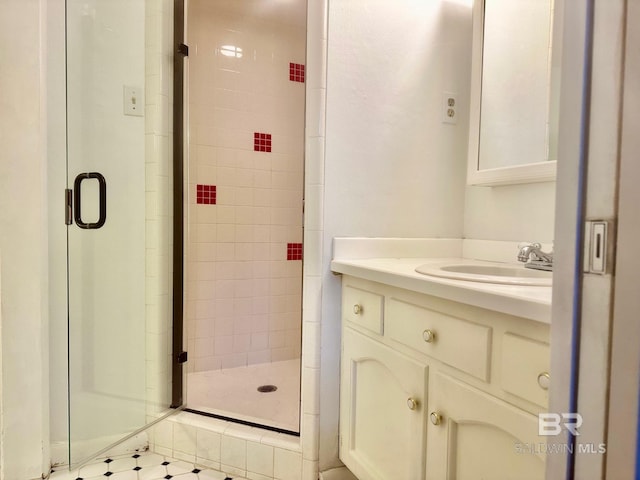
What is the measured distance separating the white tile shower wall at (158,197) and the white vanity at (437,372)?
2.58ft

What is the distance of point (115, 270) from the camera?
5.07 feet

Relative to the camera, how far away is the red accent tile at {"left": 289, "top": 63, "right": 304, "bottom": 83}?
2451 mm

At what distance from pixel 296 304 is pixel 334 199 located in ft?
4.48

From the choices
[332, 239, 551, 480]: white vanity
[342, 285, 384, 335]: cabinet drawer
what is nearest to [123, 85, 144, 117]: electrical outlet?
[332, 239, 551, 480]: white vanity

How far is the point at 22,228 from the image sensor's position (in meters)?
1.37

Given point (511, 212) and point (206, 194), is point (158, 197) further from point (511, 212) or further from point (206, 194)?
point (511, 212)

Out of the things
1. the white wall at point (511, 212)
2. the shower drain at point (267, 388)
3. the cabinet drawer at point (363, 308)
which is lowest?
the shower drain at point (267, 388)

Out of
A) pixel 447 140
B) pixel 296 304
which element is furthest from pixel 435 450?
pixel 296 304

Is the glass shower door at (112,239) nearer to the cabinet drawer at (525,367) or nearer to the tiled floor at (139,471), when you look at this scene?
the tiled floor at (139,471)

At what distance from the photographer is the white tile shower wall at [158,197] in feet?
5.20

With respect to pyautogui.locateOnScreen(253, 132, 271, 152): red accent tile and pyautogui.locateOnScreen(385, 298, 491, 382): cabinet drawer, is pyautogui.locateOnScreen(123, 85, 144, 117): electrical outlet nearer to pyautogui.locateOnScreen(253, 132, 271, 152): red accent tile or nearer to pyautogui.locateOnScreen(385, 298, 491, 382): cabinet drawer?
pyautogui.locateOnScreen(253, 132, 271, 152): red accent tile

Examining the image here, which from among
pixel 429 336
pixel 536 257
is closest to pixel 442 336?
pixel 429 336

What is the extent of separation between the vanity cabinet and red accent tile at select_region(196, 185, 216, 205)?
1.27 meters

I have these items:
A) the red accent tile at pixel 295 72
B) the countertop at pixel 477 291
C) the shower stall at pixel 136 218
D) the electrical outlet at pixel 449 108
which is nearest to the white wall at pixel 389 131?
the electrical outlet at pixel 449 108
